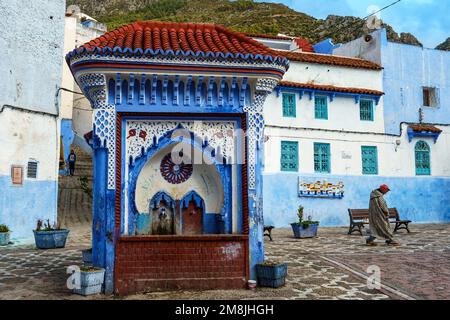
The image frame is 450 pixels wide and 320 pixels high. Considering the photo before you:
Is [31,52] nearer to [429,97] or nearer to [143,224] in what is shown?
[143,224]

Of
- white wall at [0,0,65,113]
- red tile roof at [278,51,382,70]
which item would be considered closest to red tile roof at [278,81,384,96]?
red tile roof at [278,51,382,70]

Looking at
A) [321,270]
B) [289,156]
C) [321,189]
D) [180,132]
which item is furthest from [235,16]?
[180,132]

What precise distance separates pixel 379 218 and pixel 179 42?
805 cm

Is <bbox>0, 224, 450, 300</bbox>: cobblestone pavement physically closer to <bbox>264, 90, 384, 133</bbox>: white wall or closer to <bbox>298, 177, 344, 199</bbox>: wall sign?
<bbox>298, 177, 344, 199</bbox>: wall sign

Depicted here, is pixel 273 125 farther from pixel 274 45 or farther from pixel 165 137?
pixel 165 137

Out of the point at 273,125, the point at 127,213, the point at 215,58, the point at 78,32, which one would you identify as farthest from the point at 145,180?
the point at 78,32

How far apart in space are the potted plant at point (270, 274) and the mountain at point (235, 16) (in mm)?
34138

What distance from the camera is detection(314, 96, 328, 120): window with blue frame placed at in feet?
67.6

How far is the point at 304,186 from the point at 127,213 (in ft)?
42.8

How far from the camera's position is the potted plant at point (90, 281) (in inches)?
286

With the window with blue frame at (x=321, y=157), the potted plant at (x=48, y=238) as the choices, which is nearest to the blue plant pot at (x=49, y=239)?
the potted plant at (x=48, y=238)

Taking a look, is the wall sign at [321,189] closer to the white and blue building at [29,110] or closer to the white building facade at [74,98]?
the white and blue building at [29,110]

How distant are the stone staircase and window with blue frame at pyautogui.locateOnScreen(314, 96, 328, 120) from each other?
1110 centimetres

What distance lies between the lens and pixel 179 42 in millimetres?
8398
